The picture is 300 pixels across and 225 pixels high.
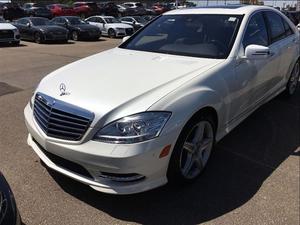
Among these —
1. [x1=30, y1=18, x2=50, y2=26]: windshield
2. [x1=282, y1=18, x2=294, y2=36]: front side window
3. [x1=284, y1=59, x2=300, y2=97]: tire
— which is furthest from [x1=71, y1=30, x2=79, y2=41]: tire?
[x1=282, y1=18, x2=294, y2=36]: front side window

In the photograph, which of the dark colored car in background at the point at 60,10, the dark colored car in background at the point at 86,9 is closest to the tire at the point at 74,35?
the dark colored car in background at the point at 60,10

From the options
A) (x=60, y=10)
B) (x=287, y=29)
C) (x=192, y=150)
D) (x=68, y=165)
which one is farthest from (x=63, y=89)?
(x=60, y=10)

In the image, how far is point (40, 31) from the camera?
59.0 ft

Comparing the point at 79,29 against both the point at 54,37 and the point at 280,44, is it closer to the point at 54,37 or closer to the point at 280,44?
the point at 54,37

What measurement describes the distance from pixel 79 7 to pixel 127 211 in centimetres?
3938

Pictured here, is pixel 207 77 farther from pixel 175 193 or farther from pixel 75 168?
pixel 75 168

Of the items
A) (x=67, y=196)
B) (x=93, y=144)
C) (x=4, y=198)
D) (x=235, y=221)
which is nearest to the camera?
(x=4, y=198)

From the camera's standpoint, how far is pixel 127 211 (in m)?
3.25

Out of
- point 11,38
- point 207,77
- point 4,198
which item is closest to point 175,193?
point 207,77

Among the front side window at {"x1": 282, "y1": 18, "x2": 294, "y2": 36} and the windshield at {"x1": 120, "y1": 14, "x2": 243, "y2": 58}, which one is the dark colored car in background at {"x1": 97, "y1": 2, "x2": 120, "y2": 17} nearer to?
the front side window at {"x1": 282, "y1": 18, "x2": 294, "y2": 36}

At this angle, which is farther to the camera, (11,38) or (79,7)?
(79,7)

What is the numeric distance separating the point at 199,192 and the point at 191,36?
6.34ft

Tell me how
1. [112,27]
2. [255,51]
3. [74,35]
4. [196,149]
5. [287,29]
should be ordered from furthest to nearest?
[112,27]
[74,35]
[287,29]
[255,51]
[196,149]

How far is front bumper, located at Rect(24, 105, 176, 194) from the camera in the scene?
294 cm
